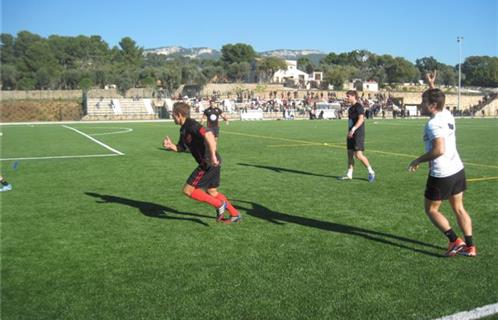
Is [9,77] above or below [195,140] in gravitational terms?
above

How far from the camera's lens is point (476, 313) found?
4.02 metres

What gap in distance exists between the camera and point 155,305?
14.1 ft

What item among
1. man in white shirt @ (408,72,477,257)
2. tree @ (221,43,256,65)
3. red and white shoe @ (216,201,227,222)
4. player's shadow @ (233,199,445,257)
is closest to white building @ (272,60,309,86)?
tree @ (221,43,256,65)

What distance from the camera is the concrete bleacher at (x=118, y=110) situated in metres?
54.3

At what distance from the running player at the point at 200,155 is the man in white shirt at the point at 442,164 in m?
2.77

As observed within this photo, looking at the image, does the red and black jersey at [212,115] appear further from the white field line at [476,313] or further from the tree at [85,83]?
the tree at [85,83]

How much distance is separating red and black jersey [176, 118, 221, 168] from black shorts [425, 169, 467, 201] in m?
2.98

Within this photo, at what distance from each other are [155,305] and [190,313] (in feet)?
1.23

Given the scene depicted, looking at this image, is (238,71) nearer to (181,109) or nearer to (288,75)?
(288,75)

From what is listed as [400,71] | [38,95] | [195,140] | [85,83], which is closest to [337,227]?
[195,140]

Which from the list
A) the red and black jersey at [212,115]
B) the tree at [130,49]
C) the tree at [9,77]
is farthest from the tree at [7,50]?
the red and black jersey at [212,115]

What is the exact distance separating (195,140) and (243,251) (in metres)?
1.88

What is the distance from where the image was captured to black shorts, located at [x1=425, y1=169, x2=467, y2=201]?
5332 mm

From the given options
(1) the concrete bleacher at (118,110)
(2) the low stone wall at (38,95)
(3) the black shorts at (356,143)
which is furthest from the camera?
(2) the low stone wall at (38,95)
